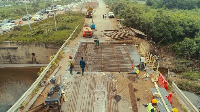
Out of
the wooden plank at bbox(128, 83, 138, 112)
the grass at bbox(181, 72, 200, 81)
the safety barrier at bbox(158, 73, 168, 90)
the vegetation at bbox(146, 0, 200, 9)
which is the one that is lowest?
the grass at bbox(181, 72, 200, 81)

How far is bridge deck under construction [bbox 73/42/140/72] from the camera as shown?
14296 mm

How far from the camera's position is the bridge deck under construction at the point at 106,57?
14296 mm

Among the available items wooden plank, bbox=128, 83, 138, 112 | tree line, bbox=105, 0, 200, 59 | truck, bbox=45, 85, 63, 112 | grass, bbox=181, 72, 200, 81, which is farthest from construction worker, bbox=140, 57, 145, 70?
tree line, bbox=105, 0, 200, 59

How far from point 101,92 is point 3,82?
1659 cm

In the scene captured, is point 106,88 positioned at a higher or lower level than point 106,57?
lower

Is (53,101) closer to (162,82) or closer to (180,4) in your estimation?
(162,82)

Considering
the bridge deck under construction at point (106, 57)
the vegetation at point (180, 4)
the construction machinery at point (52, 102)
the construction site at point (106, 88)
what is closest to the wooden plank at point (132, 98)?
the construction site at point (106, 88)

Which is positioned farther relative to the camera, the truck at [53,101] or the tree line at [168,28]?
the tree line at [168,28]

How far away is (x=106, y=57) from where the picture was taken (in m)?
16.7

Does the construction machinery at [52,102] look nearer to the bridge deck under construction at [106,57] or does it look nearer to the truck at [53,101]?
the truck at [53,101]

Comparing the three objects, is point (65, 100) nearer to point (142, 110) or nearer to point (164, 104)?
point (142, 110)

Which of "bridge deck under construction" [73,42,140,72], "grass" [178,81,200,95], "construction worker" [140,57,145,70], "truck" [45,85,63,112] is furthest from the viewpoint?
"grass" [178,81,200,95]

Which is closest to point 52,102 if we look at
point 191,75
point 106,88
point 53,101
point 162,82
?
point 53,101

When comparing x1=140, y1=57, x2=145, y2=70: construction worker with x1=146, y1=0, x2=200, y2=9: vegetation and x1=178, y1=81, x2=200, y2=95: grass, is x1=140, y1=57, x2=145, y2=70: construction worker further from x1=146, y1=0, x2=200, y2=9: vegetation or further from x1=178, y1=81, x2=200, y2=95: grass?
x1=146, y1=0, x2=200, y2=9: vegetation
